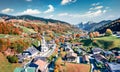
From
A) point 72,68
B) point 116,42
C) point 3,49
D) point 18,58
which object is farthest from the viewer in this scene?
point 116,42

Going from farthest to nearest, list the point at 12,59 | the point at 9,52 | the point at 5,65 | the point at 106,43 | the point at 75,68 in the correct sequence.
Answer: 1. the point at 106,43
2. the point at 9,52
3. the point at 12,59
4. the point at 5,65
5. the point at 75,68

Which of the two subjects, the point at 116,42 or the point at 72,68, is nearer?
the point at 72,68

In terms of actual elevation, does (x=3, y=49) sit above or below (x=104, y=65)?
above

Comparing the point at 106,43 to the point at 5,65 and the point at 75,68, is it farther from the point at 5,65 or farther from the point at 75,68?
the point at 5,65

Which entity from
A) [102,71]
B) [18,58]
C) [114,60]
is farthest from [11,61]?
[114,60]

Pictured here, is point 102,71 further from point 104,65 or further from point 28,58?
point 28,58

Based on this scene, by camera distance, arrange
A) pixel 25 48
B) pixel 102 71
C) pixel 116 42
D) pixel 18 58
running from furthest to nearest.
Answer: pixel 116 42 → pixel 25 48 → pixel 18 58 → pixel 102 71

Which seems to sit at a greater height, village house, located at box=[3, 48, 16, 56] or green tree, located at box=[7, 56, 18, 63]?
village house, located at box=[3, 48, 16, 56]

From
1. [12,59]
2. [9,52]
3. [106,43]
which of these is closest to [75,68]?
[12,59]

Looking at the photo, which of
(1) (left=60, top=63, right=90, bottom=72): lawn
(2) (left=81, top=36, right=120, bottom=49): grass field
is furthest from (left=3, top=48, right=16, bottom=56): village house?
(2) (left=81, top=36, right=120, bottom=49): grass field

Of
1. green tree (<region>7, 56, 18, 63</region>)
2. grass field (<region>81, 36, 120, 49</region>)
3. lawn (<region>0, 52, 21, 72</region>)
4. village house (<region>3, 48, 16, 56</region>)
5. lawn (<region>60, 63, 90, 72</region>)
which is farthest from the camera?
grass field (<region>81, 36, 120, 49</region>)

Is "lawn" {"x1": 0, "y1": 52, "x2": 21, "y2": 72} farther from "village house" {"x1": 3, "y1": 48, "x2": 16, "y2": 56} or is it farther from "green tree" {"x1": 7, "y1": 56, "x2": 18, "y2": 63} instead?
"village house" {"x1": 3, "y1": 48, "x2": 16, "y2": 56}
